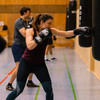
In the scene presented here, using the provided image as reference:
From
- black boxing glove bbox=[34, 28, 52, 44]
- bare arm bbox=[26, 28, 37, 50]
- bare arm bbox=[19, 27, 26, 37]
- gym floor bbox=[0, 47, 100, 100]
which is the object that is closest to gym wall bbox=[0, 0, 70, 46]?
gym floor bbox=[0, 47, 100, 100]

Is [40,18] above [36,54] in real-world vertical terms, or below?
above

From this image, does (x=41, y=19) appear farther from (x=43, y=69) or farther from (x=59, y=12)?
(x=59, y=12)

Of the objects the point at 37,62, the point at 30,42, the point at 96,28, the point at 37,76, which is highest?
the point at 96,28

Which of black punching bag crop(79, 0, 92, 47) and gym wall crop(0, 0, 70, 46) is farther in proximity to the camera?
gym wall crop(0, 0, 70, 46)

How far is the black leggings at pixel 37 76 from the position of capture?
2.58m

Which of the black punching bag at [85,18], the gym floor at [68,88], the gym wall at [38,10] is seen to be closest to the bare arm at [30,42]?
the black punching bag at [85,18]

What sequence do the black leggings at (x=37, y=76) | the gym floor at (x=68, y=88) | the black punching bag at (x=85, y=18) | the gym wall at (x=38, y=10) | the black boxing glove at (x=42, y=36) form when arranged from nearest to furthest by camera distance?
1. the black boxing glove at (x=42, y=36)
2. the black leggings at (x=37, y=76)
3. the black punching bag at (x=85, y=18)
4. the gym floor at (x=68, y=88)
5. the gym wall at (x=38, y=10)

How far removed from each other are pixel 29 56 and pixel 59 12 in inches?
476

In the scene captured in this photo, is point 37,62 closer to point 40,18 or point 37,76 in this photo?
Answer: point 37,76

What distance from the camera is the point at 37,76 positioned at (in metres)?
2.64

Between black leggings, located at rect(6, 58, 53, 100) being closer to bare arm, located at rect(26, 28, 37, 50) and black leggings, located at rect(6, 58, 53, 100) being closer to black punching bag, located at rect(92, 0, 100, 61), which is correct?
bare arm, located at rect(26, 28, 37, 50)

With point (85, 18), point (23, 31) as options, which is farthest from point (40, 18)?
point (23, 31)

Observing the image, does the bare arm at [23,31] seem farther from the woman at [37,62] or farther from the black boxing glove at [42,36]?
the black boxing glove at [42,36]

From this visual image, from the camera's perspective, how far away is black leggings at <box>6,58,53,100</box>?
8.46 feet
